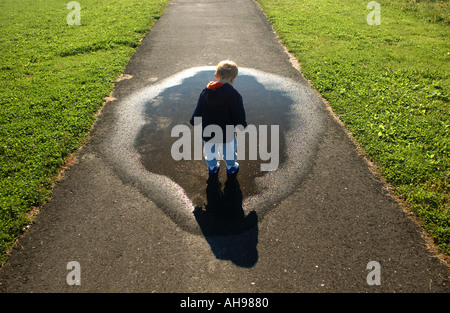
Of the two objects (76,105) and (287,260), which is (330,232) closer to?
(287,260)

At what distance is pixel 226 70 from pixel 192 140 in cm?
220

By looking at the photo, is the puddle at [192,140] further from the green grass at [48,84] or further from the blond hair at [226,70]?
the blond hair at [226,70]

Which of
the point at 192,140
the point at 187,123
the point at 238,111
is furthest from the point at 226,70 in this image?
the point at 187,123

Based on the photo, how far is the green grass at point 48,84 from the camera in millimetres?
4773

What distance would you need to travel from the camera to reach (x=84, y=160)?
17.5ft

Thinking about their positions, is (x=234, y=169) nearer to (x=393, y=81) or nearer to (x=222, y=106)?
(x=222, y=106)

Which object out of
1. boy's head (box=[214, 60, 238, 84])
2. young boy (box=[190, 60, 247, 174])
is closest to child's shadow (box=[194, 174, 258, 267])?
young boy (box=[190, 60, 247, 174])

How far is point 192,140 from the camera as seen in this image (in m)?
5.84

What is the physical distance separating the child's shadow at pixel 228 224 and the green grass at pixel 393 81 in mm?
2541

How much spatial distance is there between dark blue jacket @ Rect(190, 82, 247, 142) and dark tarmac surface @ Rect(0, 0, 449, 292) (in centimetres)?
112

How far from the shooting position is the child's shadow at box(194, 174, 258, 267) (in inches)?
149

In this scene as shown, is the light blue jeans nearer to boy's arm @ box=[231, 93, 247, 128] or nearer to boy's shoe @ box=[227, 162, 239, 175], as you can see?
boy's shoe @ box=[227, 162, 239, 175]

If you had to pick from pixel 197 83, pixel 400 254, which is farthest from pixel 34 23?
pixel 400 254

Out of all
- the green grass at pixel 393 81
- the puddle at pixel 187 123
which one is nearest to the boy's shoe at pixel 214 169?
the puddle at pixel 187 123
